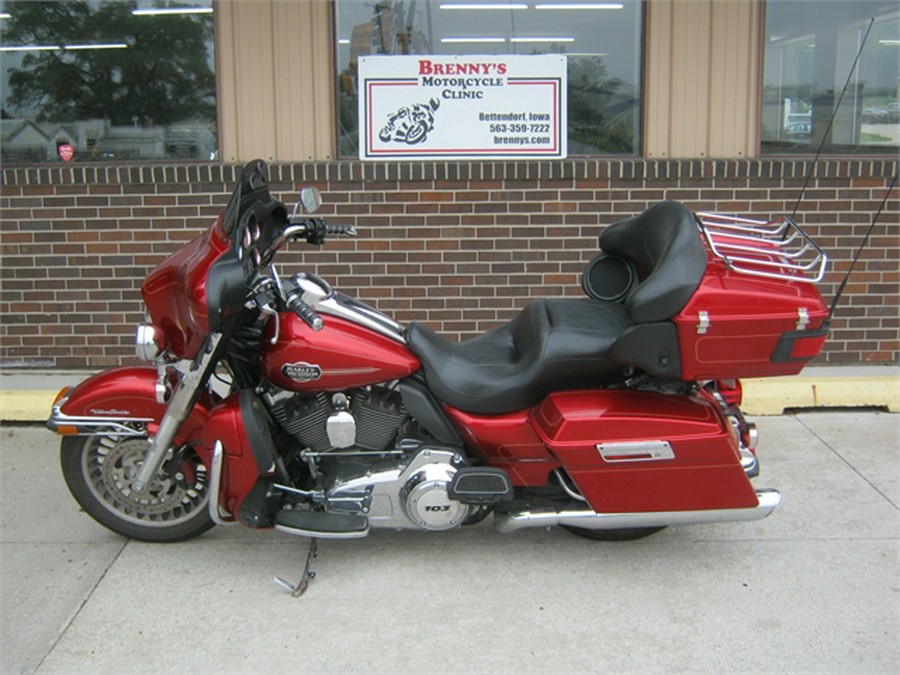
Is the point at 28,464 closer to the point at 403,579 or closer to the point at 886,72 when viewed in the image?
the point at 403,579

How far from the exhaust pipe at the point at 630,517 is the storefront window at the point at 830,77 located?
10.7ft

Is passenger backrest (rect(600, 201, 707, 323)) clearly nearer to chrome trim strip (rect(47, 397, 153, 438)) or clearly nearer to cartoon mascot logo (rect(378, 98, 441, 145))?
chrome trim strip (rect(47, 397, 153, 438))

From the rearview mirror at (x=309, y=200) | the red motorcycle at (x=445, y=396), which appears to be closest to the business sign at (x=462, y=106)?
the red motorcycle at (x=445, y=396)

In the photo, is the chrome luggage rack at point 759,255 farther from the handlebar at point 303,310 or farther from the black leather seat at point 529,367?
the handlebar at point 303,310

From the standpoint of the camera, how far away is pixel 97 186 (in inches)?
226

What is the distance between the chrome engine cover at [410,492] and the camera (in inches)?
129

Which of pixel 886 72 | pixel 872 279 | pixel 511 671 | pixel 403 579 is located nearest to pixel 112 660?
pixel 403 579

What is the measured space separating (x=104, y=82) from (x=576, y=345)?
4141 mm

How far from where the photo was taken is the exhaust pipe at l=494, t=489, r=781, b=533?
3303mm

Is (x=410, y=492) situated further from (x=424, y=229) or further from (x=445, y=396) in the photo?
(x=424, y=229)

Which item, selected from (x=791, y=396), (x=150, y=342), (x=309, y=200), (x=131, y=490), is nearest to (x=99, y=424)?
(x=131, y=490)

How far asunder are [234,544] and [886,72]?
511 centimetres

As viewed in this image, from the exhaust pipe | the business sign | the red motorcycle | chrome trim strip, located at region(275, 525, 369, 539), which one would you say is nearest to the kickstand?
the red motorcycle

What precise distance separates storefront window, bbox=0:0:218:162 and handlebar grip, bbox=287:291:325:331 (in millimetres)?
2958
